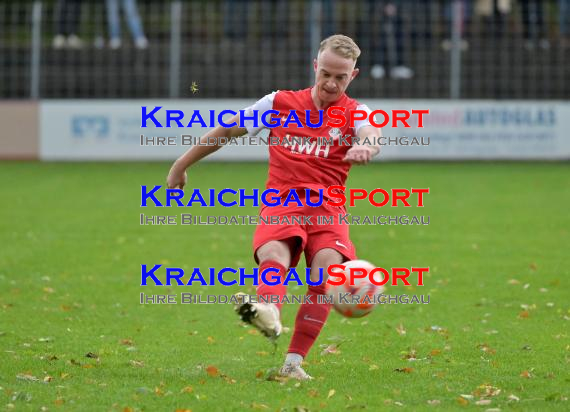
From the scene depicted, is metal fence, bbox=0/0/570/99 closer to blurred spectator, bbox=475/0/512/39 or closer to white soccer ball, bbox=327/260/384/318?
blurred spectator, bbox=475/0/512/39

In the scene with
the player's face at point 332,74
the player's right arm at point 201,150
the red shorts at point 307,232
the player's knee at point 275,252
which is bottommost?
the player's knee at point 275,252

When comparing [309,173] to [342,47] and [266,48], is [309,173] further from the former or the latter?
[266,48]

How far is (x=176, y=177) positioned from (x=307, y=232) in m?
0.98

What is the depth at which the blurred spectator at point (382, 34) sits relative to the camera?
83.3 ft

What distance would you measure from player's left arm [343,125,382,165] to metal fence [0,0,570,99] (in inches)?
732

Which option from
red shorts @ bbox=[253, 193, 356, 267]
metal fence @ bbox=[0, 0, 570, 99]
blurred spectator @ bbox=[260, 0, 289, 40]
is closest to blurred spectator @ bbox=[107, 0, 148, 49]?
metal fence @ bbox=[0, 0, 570, 99]

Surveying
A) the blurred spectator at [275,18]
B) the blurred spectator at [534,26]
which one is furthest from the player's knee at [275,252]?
the blurred spectator at [534,26]

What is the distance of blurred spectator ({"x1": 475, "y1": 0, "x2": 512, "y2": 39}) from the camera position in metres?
25.8

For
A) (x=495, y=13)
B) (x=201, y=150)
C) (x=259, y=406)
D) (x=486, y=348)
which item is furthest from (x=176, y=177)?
(x=495, y=13)

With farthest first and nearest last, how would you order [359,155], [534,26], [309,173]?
[534,26] → [309,173] → [359,155]

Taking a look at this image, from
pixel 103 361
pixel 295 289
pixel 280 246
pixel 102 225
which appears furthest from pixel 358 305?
pixel 102 225

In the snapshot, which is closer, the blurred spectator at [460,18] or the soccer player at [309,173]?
the soccer player at [309,173]

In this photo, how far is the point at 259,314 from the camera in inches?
251

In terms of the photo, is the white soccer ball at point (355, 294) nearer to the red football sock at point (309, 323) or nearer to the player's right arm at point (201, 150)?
the red football sock at point (309, 323)
